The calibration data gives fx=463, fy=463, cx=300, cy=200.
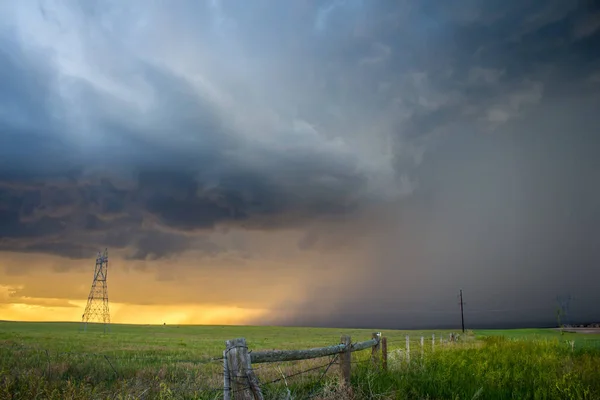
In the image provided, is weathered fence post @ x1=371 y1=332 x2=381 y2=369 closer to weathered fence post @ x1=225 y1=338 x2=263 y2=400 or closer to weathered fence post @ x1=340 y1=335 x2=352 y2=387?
weathered fence post @ x1=340 y1=335 x2=352 y2=387

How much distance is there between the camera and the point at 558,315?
14.6 m

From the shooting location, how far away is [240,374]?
718 cm

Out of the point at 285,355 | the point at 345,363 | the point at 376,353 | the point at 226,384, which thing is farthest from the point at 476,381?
the point at 226,384

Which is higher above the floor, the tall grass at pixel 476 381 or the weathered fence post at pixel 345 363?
the weathered fence post at pixel 345 363

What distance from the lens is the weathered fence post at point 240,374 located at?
23.2 ft

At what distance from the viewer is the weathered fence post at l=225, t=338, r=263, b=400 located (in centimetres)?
709

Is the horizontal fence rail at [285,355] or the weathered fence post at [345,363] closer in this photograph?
the horizontal fence rail at [285,355]

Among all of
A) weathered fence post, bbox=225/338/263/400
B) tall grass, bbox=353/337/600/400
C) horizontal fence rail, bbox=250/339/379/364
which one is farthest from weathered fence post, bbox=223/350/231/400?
tall grass, bbox=353/337/600/400

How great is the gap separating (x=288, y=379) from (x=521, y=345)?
42.2 ft

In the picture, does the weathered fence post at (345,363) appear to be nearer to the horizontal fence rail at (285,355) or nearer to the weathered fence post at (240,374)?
the horizontal fence rail at (285,355)

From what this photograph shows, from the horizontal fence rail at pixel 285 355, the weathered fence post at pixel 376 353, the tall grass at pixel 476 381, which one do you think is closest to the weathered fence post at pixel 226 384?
the horizontal fence rail at pixel 285 355

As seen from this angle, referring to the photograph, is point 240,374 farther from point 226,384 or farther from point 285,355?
point 285,355

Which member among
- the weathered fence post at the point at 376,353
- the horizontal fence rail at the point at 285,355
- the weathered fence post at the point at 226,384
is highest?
the horizontal fence rail at the point at 285,355

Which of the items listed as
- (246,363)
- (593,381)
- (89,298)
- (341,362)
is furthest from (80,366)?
(89,298)
